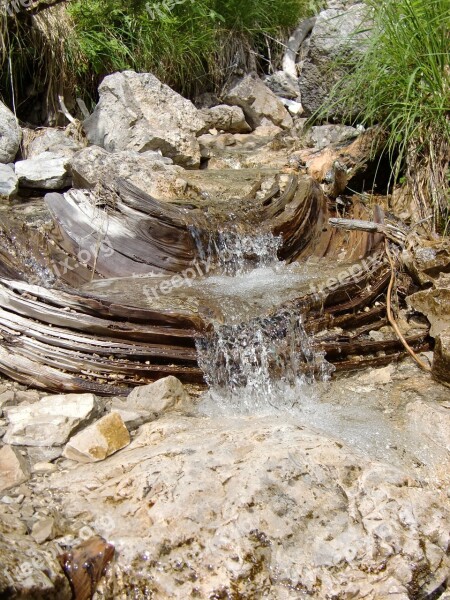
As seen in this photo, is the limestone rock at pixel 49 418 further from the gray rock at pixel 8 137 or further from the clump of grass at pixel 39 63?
the clump of grass at pixel 39 63

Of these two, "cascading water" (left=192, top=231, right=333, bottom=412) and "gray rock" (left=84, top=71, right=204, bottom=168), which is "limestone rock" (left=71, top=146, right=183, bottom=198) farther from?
"cascading water" (left=192, top=231, right=333, bottom=412)

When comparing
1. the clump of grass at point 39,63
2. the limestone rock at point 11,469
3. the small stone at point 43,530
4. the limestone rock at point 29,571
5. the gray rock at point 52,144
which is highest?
the clump of grass at point 39,63

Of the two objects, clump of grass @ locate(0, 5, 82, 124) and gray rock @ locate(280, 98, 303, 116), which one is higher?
clump of grass @ locate(0, 5, 82, 124)

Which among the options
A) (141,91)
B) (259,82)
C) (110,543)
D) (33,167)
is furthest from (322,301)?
(259,82)

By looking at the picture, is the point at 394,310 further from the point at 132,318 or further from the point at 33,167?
the point at 33,167

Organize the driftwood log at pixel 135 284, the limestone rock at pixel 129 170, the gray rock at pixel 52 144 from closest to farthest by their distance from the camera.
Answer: the driftwood log at pixel 135 284 → the limestone rock at pixel 129 170 → the gray rock at pixel 52 144

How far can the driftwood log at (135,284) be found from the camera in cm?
296

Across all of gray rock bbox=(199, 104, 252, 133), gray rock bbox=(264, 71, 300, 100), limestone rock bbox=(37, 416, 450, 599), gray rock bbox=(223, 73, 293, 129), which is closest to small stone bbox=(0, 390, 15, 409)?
limestone rock bbox=(37, 416, 450, 599)

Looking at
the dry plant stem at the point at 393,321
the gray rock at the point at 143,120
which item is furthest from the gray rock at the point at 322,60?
the dry plant stem at the point at 393,321

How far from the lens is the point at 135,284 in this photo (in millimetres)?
3834

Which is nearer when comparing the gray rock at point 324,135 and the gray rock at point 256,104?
the gray rock at point 324,135

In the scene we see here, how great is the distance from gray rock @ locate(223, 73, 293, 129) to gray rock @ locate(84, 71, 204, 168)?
55.7 inches

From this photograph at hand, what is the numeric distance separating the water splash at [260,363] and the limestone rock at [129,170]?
2.28 metres

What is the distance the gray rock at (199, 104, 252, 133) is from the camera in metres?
7.96
